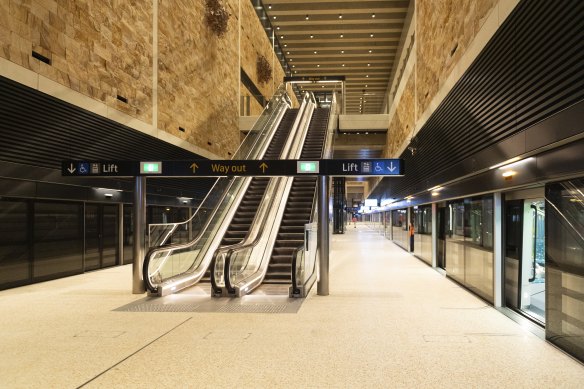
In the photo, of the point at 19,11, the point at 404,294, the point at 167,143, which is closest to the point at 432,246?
the point at 404,294

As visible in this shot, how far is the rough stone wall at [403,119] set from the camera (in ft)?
44.3

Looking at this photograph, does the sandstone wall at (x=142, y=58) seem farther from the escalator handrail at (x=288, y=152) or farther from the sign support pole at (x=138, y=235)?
the escalator handrail at (x=288, y=152)

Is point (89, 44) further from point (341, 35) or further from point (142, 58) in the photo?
point (341, 35)

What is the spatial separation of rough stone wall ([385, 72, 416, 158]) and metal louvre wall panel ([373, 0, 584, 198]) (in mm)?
5074

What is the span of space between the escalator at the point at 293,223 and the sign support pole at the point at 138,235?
2.29 m

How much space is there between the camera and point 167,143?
12570mm

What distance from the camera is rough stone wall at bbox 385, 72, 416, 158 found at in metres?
13.5

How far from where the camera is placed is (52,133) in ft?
27.8

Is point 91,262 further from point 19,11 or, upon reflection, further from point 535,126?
point 535,126

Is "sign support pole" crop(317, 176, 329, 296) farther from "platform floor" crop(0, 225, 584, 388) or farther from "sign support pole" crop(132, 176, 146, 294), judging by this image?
"sign support pole" crop(132, 176, 146, 294)

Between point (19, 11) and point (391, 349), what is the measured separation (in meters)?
7.40

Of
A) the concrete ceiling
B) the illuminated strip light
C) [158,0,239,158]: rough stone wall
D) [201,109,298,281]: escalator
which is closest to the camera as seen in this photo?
the illuminated strip light

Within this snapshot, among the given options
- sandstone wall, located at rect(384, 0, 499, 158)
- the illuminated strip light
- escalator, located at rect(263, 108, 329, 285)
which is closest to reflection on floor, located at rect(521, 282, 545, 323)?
the illuminated strip light

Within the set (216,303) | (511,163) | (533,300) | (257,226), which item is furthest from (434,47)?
(216,303)
